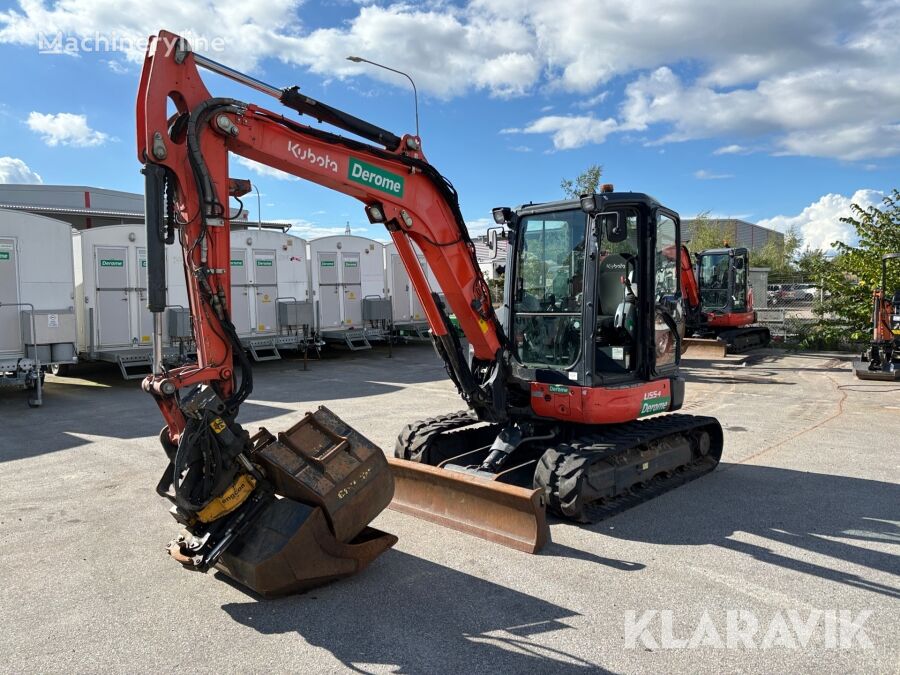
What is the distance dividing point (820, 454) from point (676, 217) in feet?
11.5

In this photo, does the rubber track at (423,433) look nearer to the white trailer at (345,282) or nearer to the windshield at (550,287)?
the windshield at (550,287)

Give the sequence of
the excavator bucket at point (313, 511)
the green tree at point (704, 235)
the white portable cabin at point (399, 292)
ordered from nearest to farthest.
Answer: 1. the excavator bucket at point (313, 511)
2. the white portable cabin at point (399, 292)
3. the green tree at point (704, 235)

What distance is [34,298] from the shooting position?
12.6m

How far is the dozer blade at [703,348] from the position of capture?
59.3ft

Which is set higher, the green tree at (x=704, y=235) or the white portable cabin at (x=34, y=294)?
the green tree at (x=704, y=235)

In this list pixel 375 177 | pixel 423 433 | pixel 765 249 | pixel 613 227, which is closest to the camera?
pixel 375 177

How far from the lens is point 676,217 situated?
270 inches

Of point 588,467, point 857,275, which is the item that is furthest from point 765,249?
point 588,467

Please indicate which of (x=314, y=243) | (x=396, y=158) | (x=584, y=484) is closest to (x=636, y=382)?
(x=584, y=484)

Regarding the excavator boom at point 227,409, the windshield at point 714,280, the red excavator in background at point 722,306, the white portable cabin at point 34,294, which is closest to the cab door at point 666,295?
the excavator boom at point 227,409

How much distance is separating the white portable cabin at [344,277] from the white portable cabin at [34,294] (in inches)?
258

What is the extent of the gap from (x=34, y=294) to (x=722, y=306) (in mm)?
17320

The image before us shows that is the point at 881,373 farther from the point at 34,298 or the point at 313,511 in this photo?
the point at 34,298

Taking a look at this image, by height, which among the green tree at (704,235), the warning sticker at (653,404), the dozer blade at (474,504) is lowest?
the dozer blade at (474,504)
